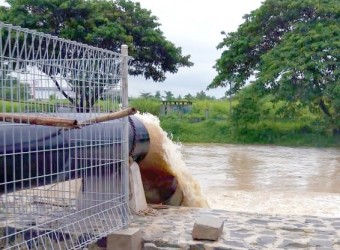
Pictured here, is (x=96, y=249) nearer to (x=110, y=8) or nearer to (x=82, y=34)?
(x=82, y=34)

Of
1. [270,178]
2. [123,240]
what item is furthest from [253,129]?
[123,240]

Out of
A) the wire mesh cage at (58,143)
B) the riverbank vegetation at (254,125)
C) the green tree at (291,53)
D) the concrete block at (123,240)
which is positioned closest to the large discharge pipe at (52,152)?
the wire mesh cage at (58,143)

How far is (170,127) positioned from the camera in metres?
23.5

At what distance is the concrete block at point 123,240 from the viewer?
3865 mm

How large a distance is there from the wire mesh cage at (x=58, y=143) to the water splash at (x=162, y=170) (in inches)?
58.0

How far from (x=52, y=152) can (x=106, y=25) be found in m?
16.3

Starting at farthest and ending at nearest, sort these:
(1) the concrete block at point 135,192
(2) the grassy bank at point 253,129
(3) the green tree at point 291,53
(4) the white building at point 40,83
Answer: (2) the grassy bank at point 253,129 < (3) the green tree at point 291,53 < (1) the concrete block at point 135,192 < (4) the white building at point 40,83

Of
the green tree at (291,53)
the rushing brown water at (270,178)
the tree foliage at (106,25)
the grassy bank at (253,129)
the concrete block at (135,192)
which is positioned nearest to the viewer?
the concrete block at (135,192)

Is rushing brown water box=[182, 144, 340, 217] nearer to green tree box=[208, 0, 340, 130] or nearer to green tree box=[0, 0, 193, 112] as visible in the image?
green tree box=[208, 0, 340, 130]

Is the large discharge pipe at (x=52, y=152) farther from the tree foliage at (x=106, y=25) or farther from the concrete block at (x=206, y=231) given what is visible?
the tree foliage at (x=106, y=25)

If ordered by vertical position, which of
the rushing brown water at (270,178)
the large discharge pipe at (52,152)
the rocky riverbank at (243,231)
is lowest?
the rushing brown water at (270,178)

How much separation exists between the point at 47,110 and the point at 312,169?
1103 centimetres

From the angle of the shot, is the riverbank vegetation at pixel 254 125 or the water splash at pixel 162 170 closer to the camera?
the water splash at pixel 162 170

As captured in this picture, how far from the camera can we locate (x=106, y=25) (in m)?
19.0
